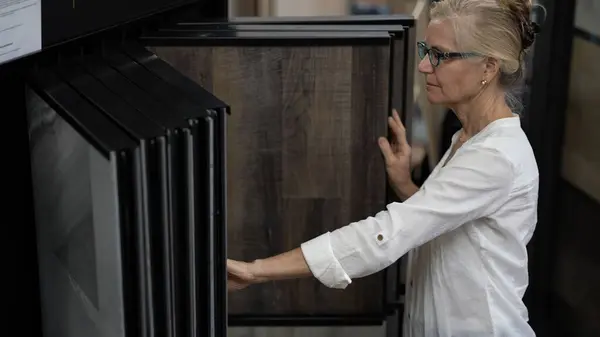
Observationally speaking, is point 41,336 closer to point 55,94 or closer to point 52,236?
point 52,236

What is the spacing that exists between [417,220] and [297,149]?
176mm

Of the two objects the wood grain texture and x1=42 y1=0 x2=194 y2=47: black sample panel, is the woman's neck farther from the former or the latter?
x1=42 y1=0 x2=194 y2=47: black sample panel

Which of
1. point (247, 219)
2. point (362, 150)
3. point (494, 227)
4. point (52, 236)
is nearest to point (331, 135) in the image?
point (362, 150)

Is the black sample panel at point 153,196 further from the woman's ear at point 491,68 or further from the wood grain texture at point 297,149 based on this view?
the woman's ear at point 491,68

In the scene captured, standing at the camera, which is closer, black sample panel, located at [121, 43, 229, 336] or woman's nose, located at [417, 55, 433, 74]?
black sample panel, located at [121, 43, 229, 336]

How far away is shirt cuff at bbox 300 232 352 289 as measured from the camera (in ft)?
3.52

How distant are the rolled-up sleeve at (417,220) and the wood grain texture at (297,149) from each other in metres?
0.06

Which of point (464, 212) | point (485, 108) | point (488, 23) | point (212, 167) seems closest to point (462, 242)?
point (464, 212)

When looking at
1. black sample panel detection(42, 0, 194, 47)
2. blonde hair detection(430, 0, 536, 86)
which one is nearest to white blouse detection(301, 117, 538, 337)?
blonde hair detection(430, 0, 536, 86)

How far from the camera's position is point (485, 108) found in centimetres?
123

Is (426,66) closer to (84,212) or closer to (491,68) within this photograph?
(491,68)

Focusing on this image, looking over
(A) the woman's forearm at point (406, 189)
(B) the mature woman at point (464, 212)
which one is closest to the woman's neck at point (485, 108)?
(B) the mature woman at point (464, 212)

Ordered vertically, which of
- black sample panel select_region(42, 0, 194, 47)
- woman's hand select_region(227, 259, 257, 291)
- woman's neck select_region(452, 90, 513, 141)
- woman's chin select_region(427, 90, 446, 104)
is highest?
black sample panel select_region(42, 0, 194, 47)

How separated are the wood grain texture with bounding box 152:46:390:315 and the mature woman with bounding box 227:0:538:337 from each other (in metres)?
0.06
